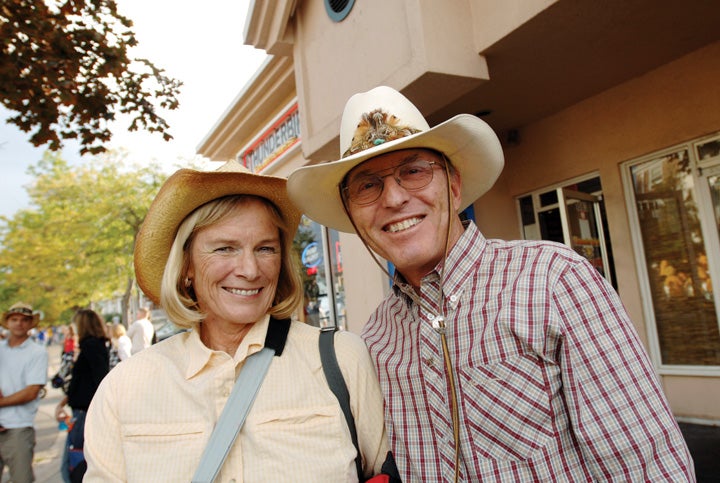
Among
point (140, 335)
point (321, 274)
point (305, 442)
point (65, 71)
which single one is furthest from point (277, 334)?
point (140, 335)

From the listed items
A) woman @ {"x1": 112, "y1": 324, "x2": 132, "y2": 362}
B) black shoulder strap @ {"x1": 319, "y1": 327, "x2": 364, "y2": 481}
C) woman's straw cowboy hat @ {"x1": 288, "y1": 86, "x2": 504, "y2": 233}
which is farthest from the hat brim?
woman @ {"x1": 112, "y1": 324, "x2": 132, "y2": 362}

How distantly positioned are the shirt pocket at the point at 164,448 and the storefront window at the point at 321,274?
19.2 ft

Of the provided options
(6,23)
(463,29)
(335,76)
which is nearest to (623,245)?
(463,29)

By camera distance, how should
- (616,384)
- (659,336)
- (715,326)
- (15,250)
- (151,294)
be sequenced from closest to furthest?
(616,384) → (151,294) → (715,326) → (659,336) → (15,250)

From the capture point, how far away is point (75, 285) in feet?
75.3

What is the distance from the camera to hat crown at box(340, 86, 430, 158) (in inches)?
69.3

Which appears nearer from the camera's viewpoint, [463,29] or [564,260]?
[564,260]

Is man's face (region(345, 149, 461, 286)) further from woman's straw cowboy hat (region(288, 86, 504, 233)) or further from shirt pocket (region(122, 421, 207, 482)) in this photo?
shirt pocket (region(122, 421, 207, 482))

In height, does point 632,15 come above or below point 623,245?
above

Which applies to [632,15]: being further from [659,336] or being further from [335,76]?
[659,336]

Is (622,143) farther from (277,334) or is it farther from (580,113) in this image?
(277,334)

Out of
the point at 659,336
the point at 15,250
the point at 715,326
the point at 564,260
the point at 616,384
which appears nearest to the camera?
the point at 616,384

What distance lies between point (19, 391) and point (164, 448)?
14.7 ft

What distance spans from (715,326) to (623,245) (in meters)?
1.18
